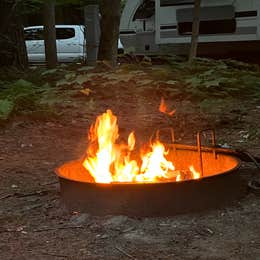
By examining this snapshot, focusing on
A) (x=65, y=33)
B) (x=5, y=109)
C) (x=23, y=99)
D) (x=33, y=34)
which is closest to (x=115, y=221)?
(x=5, y=109)

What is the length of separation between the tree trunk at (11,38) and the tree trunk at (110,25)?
199cm

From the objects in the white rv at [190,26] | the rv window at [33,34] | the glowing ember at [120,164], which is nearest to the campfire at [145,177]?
the glowing ember at [120,164]

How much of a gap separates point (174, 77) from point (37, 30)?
17.5 metres

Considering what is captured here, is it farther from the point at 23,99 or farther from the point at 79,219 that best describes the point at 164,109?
the point at 79,219

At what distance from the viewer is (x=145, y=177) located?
474cm

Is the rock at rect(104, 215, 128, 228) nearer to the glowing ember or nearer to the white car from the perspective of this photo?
the glowing ember

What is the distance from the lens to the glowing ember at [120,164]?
475cm

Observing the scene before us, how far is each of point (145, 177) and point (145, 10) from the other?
42.0 ft

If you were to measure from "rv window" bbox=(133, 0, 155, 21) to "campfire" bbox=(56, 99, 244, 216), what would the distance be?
39.3 ft

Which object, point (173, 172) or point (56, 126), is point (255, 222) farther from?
point (56, 126)

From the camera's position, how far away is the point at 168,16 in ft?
50.6

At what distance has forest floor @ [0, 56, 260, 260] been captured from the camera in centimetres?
370

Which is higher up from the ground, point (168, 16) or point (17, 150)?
point (168, 16)

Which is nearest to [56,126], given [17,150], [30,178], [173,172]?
[17,150]
